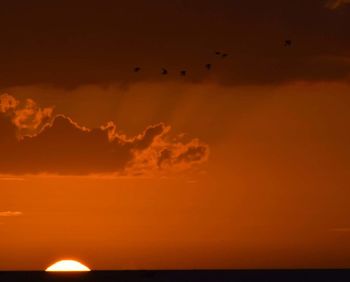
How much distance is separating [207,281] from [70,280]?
25670 millimetres

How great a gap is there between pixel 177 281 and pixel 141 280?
5.71 metres

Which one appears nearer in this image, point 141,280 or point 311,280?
point 141,280

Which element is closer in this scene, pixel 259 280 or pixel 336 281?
pixel 336 281

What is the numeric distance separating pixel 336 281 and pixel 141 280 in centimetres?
2998

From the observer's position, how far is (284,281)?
17975cm

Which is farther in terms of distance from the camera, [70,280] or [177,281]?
[70,280]

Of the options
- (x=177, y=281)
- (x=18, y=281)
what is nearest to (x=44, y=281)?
(x=18, y=281)

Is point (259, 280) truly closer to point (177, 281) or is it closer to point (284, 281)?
point (284, 281)

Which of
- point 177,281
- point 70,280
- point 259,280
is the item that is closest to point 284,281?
point 259,280

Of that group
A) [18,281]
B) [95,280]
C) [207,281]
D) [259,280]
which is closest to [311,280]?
[259,280]

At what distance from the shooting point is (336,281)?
563 ft

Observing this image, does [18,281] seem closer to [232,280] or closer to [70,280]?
[70,280]

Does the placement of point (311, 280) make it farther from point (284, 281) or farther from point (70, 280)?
point (70, 280)

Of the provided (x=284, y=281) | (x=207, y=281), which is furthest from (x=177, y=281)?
(x=284, y=281)
